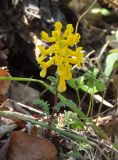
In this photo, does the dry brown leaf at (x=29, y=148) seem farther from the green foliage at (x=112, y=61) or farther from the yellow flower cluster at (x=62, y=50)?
the green foliage at (x=112, y=61)

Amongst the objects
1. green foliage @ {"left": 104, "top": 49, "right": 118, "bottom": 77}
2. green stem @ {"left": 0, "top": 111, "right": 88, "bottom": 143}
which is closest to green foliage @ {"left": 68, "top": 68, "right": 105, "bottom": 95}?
green foliage @ {"left": 104, "top": 49, "right": 118, "bottom": 77}

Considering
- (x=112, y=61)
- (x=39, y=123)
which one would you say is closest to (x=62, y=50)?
(x=39, y=123)

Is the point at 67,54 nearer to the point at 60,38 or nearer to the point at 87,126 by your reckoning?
the point at 60,38

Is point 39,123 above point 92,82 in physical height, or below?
below

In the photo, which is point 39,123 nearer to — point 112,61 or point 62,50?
point 62,50

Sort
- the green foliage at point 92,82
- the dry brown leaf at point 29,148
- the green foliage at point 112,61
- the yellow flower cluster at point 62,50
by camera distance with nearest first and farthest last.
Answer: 1. the yellow flower cluster at point 62,50
2. the dry brown leaf at point 29,148
3. the green foliage at point 92,82
4. the green foliage at point 112,61

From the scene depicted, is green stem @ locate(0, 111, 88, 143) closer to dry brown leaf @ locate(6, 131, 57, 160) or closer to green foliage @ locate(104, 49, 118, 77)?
dry brown leaf @ locate(6, 131, 57, 160)

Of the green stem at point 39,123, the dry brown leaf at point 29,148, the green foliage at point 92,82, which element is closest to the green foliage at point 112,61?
the green foliage at point 92,82

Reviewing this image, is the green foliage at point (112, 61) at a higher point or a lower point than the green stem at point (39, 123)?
higher

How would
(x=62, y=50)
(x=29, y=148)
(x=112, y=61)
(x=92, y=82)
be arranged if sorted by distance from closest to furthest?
(x=62, y=50) < (x=29, y=148) < (x=92, y=82) < (x=112, y=61)
